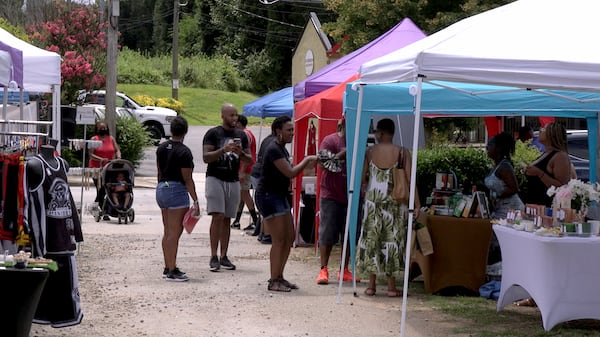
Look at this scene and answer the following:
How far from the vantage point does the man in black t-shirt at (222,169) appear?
1091 centimetres

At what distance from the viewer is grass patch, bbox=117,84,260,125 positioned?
48.4 metres

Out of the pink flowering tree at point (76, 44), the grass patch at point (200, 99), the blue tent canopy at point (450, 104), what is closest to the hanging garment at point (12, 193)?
the blue tent canopy at point (450, 104)

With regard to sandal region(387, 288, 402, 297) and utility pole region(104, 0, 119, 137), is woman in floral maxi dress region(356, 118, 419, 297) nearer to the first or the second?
sandal region(387, 288, 402, 297)

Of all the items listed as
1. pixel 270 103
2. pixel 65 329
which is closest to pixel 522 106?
pixel 65 329

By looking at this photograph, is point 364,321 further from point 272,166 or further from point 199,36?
point 199,36

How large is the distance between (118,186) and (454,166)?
594 cm

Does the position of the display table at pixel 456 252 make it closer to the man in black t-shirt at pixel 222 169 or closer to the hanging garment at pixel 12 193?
the man in black t-shirt at pixel 222 169

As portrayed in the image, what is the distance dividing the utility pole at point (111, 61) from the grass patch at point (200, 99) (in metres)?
22.9

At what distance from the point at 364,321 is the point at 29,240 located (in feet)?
10.2

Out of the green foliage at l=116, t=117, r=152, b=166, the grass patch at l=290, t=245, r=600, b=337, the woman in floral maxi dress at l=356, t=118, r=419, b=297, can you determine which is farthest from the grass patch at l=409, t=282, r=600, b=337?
the green foliage at l=116, t=117, r=152, b=166

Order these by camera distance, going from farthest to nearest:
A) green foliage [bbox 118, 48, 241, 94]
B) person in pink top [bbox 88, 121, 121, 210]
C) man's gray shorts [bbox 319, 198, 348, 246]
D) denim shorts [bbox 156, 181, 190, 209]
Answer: green foliage [bbox 118, 48, 241, 94]
person in pink top [bbox 88, 121, 121, 210]
man's gray shorts [bbox 319, 198, 348, 246]
denim shorts [bbox 156, 181, 190, 209]

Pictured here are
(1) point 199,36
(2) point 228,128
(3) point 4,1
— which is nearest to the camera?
(2) point 228,128

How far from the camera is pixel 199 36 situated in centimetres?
6956

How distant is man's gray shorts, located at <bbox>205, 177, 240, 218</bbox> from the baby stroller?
547cm
